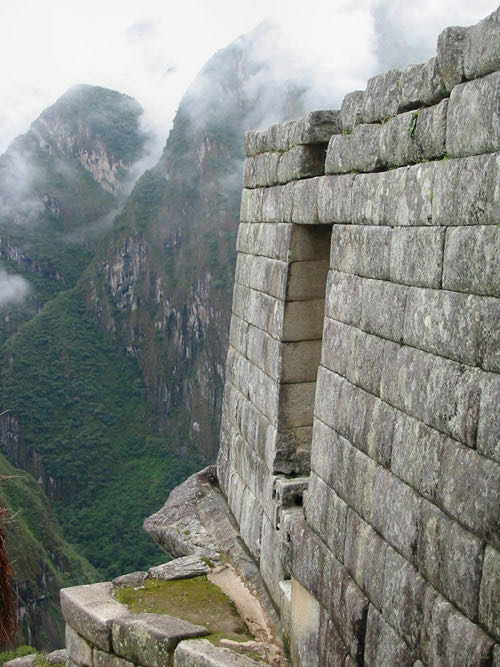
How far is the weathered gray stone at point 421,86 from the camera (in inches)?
136

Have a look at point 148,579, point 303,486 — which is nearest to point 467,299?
point 303,486

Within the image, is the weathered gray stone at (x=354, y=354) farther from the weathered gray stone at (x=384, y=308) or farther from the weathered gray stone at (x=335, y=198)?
the weathered gray stone at (x=335, y=198)

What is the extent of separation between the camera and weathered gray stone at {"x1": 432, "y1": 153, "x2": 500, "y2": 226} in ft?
→ 9.55

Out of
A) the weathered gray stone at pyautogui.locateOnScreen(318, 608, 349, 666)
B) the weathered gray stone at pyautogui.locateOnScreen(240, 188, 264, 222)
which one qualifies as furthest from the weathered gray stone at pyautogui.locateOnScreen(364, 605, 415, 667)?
the weathered gray stone at pyautogui.locateOnScreen(240, 188, 264, 222)

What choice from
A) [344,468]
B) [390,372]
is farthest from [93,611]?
[390,372]

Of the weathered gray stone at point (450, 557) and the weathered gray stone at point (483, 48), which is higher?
the weathered gray stone at point (483, 48)

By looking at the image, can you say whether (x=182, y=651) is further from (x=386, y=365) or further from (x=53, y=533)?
(x=53, y=533)

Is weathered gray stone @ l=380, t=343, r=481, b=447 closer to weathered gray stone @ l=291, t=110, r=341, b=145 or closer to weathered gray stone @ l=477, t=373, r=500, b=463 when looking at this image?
weathered gray stone @ l=477, t=373, r=500, b=463

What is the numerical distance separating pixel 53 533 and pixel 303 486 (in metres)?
59.3

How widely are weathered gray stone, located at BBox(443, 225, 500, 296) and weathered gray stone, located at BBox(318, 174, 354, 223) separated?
Answer: 3.91ft

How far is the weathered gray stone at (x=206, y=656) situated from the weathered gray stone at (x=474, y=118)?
297 cm

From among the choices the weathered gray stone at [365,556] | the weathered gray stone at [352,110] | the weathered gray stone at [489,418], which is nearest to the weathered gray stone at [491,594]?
the weathered gray stone at [489,418]

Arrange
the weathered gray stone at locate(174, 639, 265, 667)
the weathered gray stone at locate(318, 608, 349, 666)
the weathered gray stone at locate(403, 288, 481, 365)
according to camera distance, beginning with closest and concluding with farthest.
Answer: the weathered gray stone at locate(403, 288, 481, 365)
the weathered gray stone at locate(318, 608, 349, 666)
the weathered gray stone at locate(174, 639, 265, 667)

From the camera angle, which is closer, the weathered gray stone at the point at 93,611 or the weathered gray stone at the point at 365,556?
the weathered gray stone at the point at 365,556
